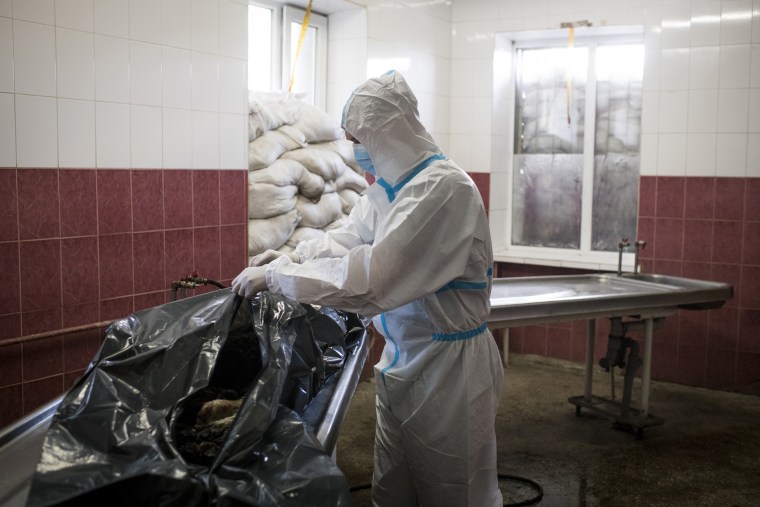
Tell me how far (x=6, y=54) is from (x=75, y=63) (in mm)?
262

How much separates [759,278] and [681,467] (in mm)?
1428

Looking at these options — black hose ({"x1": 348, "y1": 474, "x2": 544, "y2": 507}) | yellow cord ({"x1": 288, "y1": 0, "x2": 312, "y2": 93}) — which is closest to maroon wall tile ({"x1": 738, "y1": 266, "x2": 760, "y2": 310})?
black hose ({"x1": 348, "y1": 474, "x2": 544, "y2": 507})

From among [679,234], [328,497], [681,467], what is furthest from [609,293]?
[328,497]

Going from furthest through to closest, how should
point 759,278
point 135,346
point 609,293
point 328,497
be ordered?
point 759,278 → point 609,293 → point 135,346 → point 328,497

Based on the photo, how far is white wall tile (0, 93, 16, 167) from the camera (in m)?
2.55

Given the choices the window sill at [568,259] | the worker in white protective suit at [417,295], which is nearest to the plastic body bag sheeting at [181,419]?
the worker in white protective suit at [417,295]

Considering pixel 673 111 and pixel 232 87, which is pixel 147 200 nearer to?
pixel 232 87

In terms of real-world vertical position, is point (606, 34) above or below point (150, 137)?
above

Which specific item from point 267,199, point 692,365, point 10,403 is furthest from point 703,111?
point 10,403

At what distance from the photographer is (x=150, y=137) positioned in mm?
3082

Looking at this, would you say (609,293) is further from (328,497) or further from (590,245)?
(328,497)

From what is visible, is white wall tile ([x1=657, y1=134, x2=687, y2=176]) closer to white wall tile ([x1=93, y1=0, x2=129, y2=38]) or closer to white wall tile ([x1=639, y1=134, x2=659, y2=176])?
white wall tile ([x1=639, y1=134, x2=659, y2=176])

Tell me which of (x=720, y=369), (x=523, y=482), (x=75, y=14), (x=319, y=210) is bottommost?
(x=523, y=482)

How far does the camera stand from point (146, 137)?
10.1 ft
